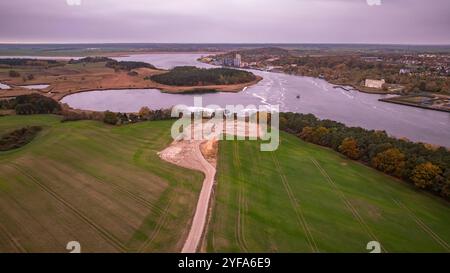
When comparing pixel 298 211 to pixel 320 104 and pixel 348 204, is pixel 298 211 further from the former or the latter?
pixel 320 104

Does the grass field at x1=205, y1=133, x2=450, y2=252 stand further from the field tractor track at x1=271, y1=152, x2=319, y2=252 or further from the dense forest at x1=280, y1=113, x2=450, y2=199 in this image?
the dense forest at x1=280, y1=113, x2=450, y2=199

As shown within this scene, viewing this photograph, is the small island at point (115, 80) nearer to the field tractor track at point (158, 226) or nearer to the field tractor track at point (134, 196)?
the field tractor track at point (134, 196)

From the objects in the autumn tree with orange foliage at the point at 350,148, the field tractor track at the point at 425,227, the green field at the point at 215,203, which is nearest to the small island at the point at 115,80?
the green field at the point at 215,203

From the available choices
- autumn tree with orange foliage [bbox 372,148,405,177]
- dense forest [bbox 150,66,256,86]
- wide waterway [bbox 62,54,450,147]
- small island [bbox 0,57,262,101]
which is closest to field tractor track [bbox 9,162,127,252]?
autumn tree with orange foliage [bbox 372,148,405,177]

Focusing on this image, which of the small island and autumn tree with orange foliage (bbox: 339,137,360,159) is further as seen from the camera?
the small island

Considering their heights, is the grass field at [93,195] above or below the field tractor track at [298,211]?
above

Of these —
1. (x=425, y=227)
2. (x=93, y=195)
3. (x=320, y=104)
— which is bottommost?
(x=425, y=227)

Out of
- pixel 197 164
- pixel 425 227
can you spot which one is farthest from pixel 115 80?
pixel 425 227
